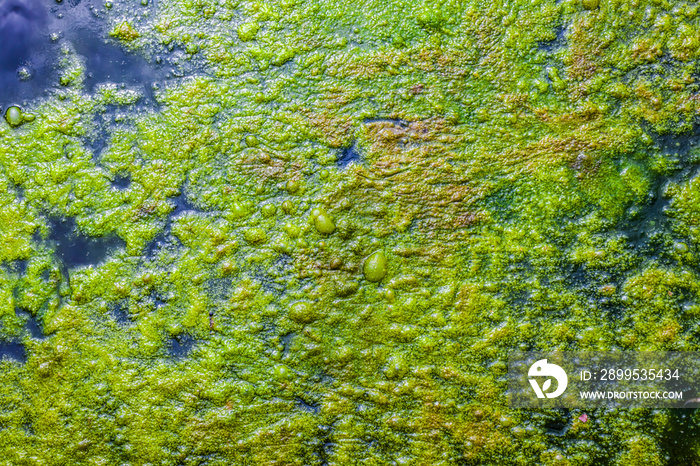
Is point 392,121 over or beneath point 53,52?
beneath

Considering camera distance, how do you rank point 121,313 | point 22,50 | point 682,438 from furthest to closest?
point 22,50, point 121,313, point 682,438

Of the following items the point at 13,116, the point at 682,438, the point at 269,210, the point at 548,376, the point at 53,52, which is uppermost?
the point at 53,52

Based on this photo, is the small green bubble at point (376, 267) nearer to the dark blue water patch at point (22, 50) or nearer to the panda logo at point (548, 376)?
the panda logo at point (548, 376)

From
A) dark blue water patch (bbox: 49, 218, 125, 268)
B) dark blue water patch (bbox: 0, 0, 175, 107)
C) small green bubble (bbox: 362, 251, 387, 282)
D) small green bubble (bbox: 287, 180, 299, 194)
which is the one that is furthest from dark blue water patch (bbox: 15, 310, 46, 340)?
small green bubble (bbox: 362, 251, 387, 282)

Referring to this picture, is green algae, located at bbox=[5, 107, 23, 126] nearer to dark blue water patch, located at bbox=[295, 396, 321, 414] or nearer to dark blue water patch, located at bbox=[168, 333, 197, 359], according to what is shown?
dark blue water patch, located at bbox=[168, 333, 197, 359]

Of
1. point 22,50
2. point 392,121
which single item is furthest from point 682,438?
point 22,50

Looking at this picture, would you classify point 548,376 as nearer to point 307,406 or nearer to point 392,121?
point 307,406
